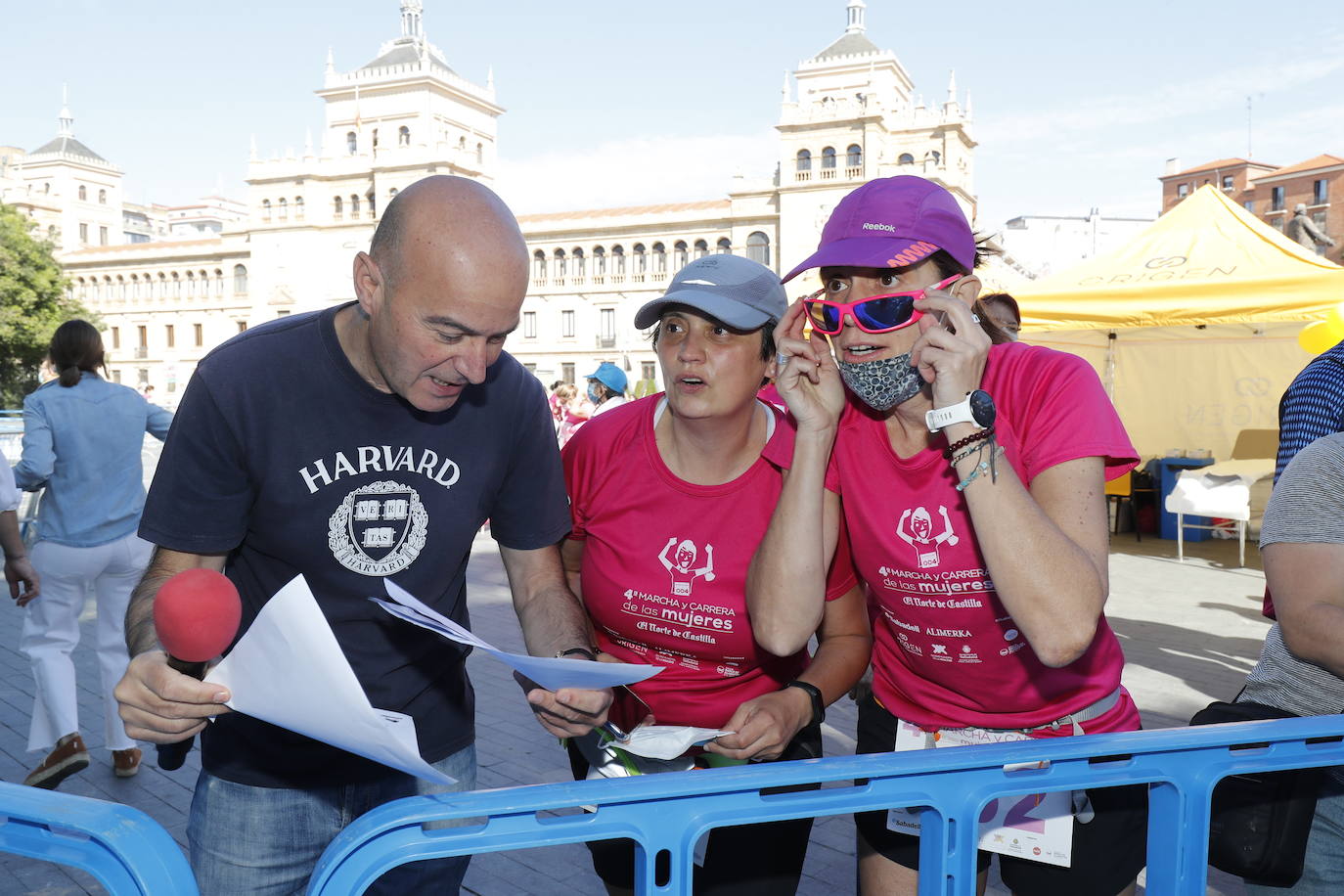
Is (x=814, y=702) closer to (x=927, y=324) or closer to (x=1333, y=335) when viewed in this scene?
(x=927, y=324)

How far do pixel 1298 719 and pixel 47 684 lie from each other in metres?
5.10

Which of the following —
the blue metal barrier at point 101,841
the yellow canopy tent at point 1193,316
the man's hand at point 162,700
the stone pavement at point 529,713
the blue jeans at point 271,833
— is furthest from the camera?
the yellow canopy tent at point 1193,316

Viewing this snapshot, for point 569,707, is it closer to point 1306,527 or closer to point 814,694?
point 814,694

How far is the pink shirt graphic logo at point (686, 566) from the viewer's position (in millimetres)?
2178

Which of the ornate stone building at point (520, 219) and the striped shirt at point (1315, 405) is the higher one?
the ornate stone building at point (520, 219)

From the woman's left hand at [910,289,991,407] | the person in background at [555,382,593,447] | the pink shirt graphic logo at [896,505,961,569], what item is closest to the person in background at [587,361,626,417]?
the person in background at [555,382,593,447]

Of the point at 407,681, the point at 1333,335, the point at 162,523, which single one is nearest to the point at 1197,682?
the point at 1333,335

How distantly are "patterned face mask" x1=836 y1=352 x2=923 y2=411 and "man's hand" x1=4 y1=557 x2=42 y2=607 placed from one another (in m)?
4.51

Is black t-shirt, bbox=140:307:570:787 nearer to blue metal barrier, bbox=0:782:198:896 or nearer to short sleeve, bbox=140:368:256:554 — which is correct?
short sleeve, bbox=140:368:256:554

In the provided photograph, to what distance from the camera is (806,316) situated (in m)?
2.10

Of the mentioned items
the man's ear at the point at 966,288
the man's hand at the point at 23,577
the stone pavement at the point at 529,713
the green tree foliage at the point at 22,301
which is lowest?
the stone pavement at the point at 529,713

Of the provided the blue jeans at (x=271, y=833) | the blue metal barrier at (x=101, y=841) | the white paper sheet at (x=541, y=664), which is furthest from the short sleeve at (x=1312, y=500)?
the blue metal barrier at (x=101, y=841)

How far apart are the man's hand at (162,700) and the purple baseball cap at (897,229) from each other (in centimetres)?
129

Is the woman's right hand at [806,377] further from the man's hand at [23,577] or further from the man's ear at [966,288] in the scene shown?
the man's hand at [23,577]
